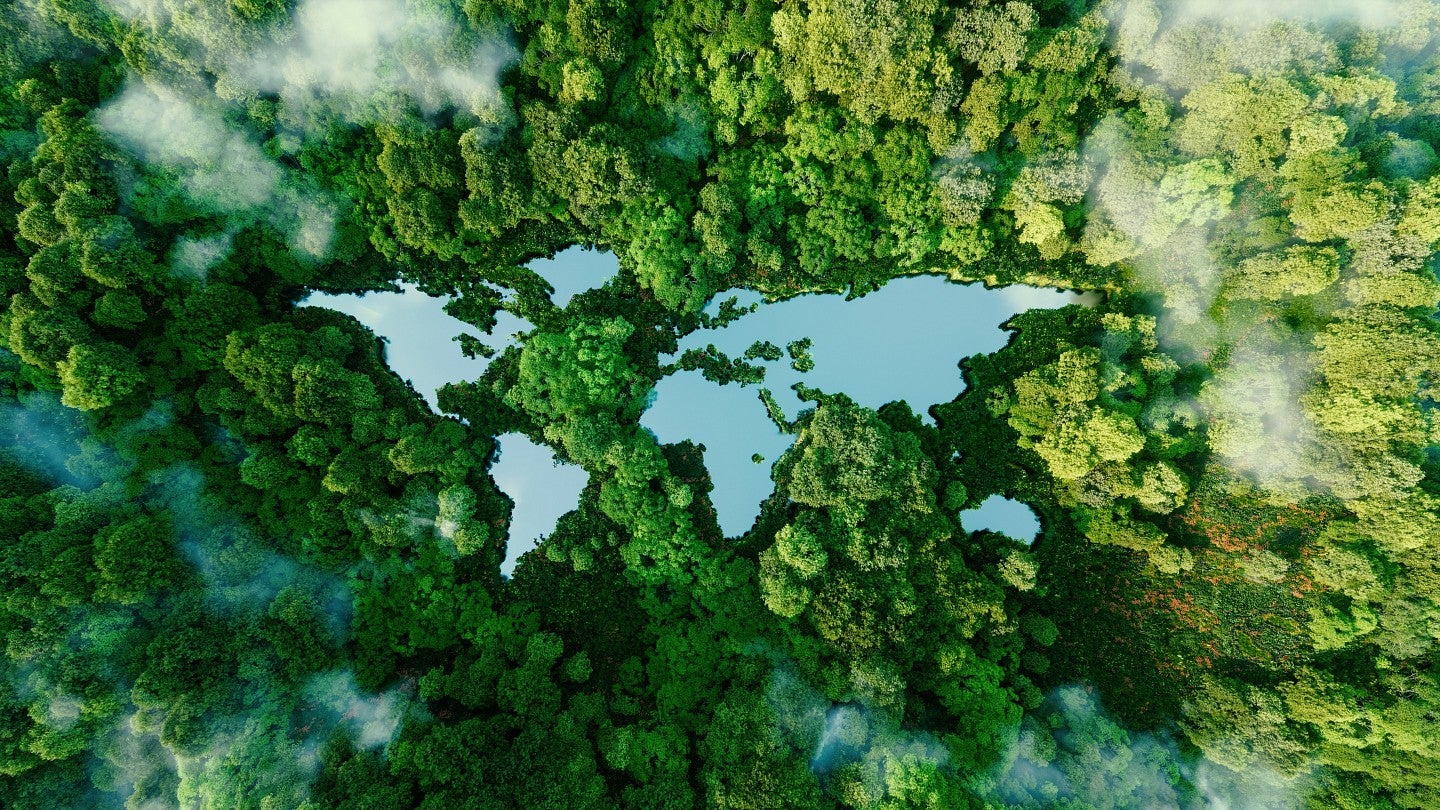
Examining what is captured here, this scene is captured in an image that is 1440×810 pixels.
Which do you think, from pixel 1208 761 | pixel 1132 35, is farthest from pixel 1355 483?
pixel 1132 35

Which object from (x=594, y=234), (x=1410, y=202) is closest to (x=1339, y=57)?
(x=1410, y=202)

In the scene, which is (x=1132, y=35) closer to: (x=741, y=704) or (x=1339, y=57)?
(x=1339, y=57)

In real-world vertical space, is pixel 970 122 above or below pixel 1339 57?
below

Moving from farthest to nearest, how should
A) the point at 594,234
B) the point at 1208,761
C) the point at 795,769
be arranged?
the point at 594,234
the point at 1208,761
the point at 795,769

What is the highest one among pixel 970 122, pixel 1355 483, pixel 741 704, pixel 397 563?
pixel 970 122

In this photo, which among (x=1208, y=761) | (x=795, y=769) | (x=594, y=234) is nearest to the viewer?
(x=795, y=769)

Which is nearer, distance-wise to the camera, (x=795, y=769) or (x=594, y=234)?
(x=795, y=769)

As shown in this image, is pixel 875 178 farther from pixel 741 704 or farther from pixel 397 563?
pixel 397 563
